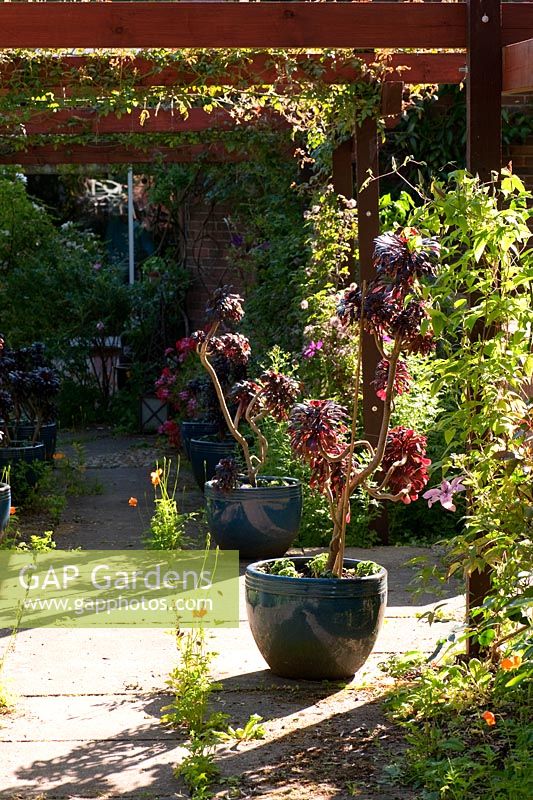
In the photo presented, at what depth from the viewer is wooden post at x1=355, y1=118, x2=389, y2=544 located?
21.4ft

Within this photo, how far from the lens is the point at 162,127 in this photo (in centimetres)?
866

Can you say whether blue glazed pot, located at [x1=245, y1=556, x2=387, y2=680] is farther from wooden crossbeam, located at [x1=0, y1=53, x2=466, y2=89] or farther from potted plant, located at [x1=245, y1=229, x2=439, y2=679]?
wooden crossbeam, located at [x1=0, y1=53, x2=466, y2=89]

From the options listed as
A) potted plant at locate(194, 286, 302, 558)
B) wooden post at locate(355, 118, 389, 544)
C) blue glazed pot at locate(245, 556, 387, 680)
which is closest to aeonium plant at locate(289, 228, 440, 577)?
blue glazed pot at locate(245, 556, 387, 680)

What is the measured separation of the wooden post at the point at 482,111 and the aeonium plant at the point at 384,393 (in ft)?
1.30

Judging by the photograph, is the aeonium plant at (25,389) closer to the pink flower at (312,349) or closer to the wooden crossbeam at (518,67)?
the pink flower at (312,349)

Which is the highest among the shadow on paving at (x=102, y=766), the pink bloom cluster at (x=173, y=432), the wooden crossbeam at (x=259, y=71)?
the wooden crossbeam at (x=259, y=71)

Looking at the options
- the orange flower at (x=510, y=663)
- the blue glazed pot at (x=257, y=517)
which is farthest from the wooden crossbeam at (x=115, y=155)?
the orange flower at (x=510, y=663)

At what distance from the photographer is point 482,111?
14.0 feet

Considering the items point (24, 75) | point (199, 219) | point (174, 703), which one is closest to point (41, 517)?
point (24, 75)

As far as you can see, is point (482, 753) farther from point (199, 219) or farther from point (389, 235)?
point (199, 219)

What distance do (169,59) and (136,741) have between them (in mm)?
3604

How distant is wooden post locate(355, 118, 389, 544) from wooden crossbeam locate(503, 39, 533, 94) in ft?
6.76

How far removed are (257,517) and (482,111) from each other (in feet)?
9.09

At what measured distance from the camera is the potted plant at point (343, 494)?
405cm
